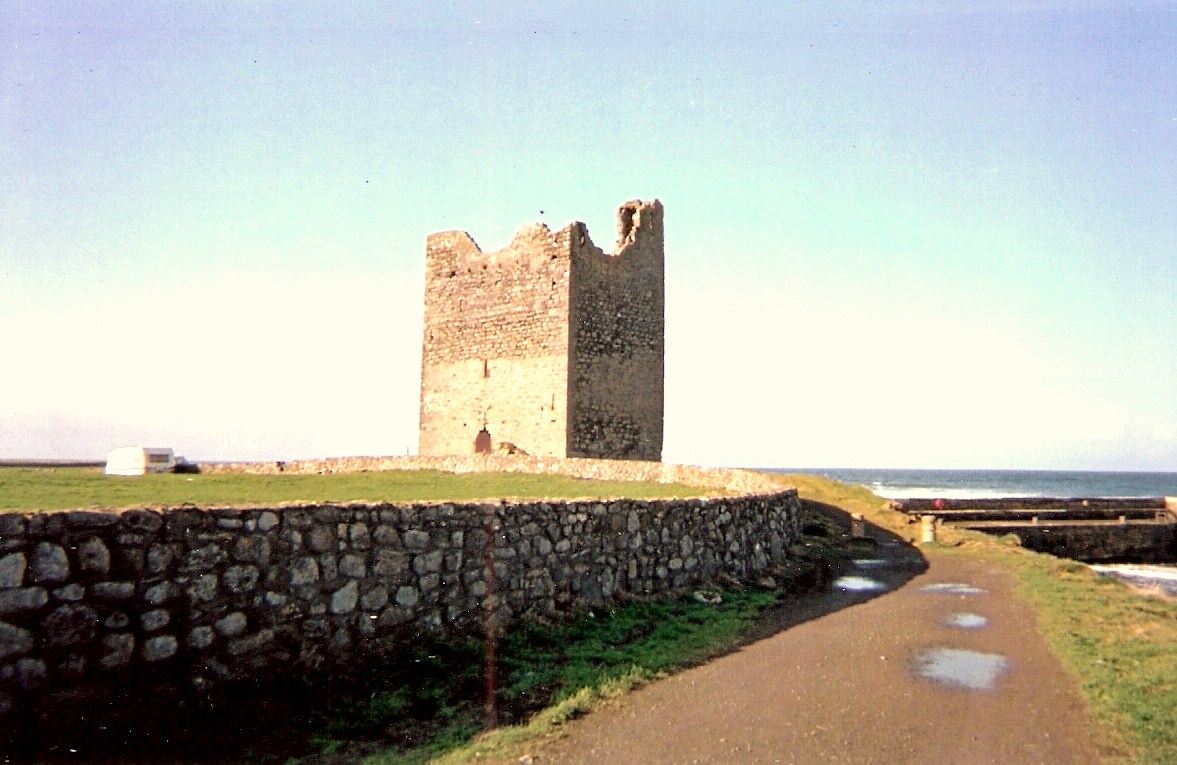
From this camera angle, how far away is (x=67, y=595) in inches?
229

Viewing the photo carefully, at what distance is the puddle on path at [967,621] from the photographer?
1134cm

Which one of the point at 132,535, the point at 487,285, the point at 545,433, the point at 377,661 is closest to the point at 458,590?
the point at 377,661

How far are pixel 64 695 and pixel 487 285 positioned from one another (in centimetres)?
2316

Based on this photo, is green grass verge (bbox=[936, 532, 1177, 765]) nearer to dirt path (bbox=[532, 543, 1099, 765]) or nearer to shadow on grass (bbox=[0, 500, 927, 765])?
dirt path (bbox=[532, 543, 1099, 765])

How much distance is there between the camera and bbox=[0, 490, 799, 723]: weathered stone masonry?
571 cm

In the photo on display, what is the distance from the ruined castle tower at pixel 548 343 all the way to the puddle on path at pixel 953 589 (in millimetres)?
12515

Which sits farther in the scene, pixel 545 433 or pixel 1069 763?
pixel 545 433

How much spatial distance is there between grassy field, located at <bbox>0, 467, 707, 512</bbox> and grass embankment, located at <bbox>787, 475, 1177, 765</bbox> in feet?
18.9

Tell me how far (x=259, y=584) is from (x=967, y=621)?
29.8 ft

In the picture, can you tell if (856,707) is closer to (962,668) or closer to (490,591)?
(962,668)

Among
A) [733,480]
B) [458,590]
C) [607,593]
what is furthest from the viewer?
[733,480]

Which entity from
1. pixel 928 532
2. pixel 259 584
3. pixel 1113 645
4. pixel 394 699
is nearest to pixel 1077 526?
pixel 928 532

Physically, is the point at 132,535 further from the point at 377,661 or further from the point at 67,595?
the point at 377,661

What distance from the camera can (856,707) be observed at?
24.7 ft
